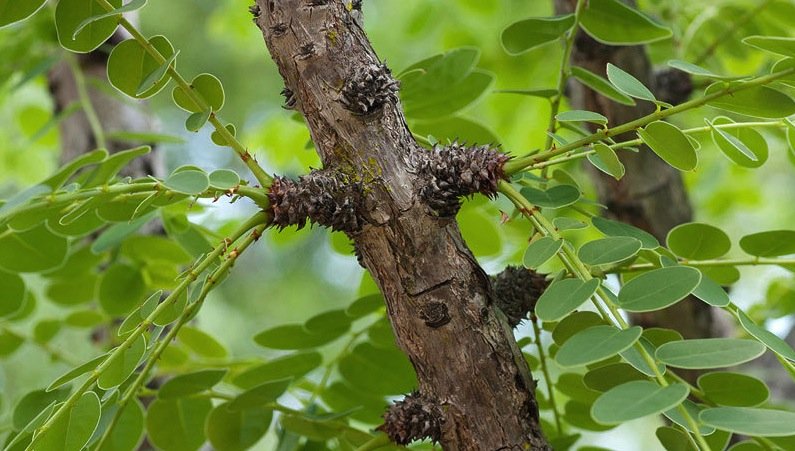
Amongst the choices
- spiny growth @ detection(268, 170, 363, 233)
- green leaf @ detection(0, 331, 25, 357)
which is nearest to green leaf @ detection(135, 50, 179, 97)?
spiny growth @ detection(268, 170, 363, 233)

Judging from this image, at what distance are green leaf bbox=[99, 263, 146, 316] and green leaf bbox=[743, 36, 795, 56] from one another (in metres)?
0.64

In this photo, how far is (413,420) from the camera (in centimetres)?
60

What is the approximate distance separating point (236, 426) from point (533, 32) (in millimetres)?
441

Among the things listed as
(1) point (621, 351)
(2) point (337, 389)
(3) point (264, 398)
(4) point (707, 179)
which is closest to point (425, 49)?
(4) point (707, 179)

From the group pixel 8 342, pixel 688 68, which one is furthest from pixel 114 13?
pixel 8 342

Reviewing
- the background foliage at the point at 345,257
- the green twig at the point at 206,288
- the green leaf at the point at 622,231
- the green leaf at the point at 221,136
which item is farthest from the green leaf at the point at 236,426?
the green leaf at the point at 622,231

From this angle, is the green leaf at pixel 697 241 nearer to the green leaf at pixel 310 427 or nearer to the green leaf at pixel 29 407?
the green leaf at pixel 310 427

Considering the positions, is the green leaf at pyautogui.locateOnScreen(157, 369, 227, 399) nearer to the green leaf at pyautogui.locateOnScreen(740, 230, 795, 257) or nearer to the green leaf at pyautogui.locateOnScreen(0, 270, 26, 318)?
the green leaf at pyautogui.locateOnScreen(0, 270, 26, 318)

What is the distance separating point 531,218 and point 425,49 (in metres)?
1.25

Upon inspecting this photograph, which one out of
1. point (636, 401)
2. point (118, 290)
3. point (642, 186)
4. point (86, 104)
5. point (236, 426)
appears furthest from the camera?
point (86, 104)

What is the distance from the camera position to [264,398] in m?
0.74

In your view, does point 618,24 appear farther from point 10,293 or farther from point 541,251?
point 10,293

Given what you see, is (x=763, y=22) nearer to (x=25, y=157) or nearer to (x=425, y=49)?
(x=425, y=49)

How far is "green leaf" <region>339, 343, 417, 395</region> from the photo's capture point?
2.69 feet
